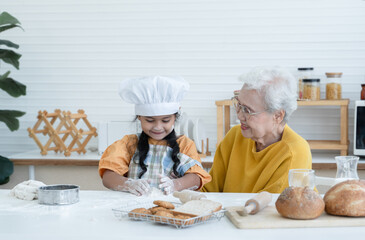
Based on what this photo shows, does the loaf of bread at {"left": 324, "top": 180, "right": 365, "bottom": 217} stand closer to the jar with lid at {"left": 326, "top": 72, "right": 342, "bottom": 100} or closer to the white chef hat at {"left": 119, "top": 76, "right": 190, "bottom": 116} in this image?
the white chef hat at {"left": 119, "top": 76, "right": 190, "bottom": 116}

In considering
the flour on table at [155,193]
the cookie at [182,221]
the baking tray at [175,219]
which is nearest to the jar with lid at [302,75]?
the flour on table at [155,193]

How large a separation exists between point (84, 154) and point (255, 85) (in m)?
2.26

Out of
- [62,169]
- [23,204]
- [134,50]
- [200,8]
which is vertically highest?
[200,8]

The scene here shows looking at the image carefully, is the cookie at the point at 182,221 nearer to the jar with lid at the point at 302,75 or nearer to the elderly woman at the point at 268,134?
the elderly woman at the point at 268,134

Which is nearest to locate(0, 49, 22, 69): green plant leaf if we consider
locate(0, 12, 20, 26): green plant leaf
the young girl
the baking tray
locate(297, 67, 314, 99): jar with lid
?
locate(0, 12, 20, 26): green plant leaf

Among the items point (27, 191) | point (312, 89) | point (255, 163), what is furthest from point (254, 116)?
point (312, 89)

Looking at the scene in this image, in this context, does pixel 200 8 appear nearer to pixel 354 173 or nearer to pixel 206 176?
Answer: pixel 206 176

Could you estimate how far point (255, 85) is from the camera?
7.30 feet

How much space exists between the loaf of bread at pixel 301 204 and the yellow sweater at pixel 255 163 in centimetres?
64

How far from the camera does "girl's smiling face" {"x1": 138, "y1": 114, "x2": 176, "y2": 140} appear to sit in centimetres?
247

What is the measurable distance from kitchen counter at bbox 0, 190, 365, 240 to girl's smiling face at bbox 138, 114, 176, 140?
735mm

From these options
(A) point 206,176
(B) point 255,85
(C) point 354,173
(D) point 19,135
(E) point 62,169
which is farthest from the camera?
(D) point 19,135

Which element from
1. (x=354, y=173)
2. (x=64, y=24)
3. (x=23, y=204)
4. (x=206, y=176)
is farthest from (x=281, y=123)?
(x=64, y=24)

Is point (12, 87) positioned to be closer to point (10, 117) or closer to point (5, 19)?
point (10, 117)
